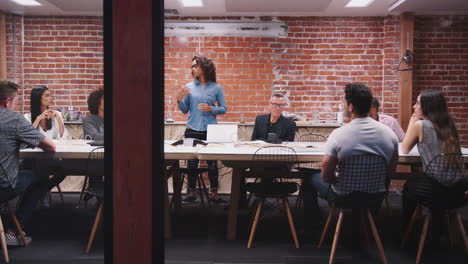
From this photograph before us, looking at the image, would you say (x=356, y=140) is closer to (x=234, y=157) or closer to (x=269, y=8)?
(x=234, y=157)

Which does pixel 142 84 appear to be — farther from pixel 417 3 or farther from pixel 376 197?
pixel 417 3

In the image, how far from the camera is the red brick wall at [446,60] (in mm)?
5578

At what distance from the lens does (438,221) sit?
2990mm

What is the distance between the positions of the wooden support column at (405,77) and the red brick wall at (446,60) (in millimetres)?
283

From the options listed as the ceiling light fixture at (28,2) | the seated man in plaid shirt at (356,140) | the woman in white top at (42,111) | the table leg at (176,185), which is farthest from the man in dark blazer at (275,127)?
the ceiling light fixture at (28,2)

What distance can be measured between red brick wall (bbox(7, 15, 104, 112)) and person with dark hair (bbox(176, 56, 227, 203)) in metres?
1.99

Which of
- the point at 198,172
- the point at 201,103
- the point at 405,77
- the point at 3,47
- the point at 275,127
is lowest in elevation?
the point at 198,172

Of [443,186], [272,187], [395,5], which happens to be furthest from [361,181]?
[395,5]

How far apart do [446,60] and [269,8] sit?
283cm

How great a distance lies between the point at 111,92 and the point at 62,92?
449 cm

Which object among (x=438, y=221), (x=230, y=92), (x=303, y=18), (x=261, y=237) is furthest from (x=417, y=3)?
(x=261, y=237)

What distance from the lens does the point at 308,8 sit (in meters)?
5.32

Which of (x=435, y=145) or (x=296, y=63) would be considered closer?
(x=435, y=145)

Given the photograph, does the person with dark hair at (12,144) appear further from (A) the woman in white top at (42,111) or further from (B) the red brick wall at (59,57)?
(B) the red brick wall at (59,57)
